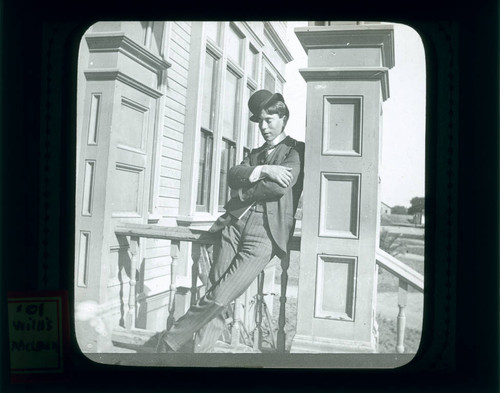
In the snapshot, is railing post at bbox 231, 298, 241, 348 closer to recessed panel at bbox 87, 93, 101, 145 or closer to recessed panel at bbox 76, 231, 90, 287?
recessed panel at bbox 76, 231, 90, 287

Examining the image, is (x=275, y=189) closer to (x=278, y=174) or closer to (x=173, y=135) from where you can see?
(x=278, y=174)

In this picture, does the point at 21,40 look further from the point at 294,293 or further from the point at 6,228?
the point at 294,293

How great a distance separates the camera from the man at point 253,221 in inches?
64.2

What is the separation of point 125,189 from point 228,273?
0.43 m

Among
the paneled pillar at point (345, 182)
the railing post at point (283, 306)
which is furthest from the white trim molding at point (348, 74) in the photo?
the railing post at point (283, 306)

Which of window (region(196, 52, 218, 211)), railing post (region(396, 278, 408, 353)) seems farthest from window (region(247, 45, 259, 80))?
railing post (region(396, 278, 408, 353))

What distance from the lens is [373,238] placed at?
1618 millimetres

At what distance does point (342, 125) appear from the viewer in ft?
5.36

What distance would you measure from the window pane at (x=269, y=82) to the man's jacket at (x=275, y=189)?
18 cm

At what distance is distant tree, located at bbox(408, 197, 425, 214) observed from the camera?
64.2 inches

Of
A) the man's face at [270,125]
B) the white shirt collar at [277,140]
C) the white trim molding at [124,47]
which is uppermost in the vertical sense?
the white trim molding at [124,47]

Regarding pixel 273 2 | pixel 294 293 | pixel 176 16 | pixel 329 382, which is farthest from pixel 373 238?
pixel 176 16

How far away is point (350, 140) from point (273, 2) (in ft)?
1.70

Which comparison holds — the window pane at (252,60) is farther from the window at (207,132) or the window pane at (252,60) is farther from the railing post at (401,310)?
the railing post at (401,310)
